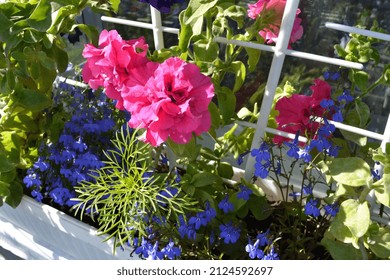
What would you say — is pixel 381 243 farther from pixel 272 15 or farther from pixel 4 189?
pixel 4 189

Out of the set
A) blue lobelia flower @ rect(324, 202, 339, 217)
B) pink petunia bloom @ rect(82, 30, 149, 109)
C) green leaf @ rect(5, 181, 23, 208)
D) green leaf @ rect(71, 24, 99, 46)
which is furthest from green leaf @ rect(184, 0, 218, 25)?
green leaf @ rect(5, 181, 23, 208)

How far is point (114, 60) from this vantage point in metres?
0.88

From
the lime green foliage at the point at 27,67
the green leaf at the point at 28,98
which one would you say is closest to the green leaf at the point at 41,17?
the lime green foliage at the point at 27,67

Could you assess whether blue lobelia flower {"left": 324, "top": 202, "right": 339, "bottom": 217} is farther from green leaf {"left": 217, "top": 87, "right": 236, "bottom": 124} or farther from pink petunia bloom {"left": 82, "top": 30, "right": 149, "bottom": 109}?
pink petunia bloom {"left": 82, "top": 30, "right": 149, "bottom": 109}

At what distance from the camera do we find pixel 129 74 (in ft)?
2.92

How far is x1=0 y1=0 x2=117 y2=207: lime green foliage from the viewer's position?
0.91 m

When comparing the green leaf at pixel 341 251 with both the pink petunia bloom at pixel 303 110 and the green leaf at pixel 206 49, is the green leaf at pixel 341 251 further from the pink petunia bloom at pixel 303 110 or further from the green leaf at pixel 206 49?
the green leaf at pixel 206 49

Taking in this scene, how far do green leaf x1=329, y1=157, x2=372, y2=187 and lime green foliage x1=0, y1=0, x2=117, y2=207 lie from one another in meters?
0.53

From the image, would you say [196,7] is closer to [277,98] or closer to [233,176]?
[277,98]

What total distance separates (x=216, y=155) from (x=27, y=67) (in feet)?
1.45

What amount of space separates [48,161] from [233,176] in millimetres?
433

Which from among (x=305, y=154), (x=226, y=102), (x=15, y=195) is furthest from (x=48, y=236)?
(x=305, y=154)

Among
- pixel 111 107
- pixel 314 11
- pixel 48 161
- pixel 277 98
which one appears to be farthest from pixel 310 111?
pixel 48 161

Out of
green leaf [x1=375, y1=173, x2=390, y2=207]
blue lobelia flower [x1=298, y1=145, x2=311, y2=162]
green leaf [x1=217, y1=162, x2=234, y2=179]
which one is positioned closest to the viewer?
green leaf [x1=375, y1=173, x2=390, y2=207]
